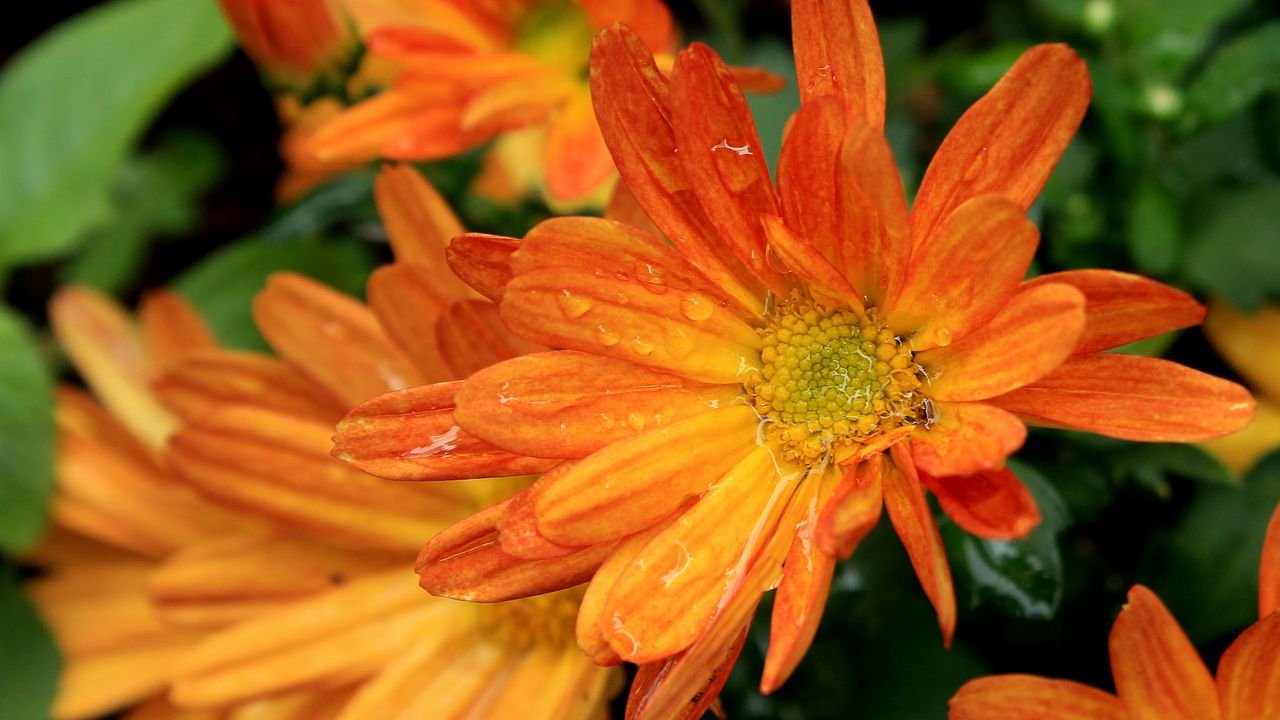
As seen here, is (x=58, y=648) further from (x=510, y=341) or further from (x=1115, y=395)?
(x=1115, y=395)

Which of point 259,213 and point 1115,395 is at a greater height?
point 1115,395

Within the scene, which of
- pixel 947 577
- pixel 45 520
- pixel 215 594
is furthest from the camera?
pixel 45 520

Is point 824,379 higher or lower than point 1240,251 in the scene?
higher

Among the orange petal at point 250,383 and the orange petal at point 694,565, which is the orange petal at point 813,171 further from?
Result: the orange petal at point 250,383

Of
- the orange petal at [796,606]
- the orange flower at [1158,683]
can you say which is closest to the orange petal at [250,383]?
the orange petal at [796,606]

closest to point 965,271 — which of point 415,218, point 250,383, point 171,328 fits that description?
point 415,218

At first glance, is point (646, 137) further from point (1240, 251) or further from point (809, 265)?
point (1240, 251)

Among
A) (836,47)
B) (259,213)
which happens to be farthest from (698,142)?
(259,213)
